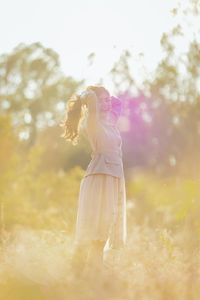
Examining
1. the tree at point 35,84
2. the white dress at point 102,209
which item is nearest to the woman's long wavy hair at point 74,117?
the white dress at point 102,209

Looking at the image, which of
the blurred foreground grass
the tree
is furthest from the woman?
the tree

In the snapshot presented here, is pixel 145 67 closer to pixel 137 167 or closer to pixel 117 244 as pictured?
pixel 117 244

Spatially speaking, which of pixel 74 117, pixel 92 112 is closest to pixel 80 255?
pixel 92 112

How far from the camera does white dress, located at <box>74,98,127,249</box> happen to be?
3.92 metres

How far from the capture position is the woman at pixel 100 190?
392cm

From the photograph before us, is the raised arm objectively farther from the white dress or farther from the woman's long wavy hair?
the woman's long wavy hair

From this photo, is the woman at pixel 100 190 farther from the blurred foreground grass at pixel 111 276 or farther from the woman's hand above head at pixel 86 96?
the blurred foreground grass at pixel 111 276

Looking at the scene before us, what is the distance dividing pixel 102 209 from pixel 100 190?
17cm

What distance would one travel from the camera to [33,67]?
30.9 m

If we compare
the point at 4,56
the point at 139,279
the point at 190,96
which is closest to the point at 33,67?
the point at 4,56

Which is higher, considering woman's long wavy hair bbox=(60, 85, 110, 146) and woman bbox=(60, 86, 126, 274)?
woman's long wavy hair bbox=(60, 85, 110, 146)

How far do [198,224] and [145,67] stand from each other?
569 cm

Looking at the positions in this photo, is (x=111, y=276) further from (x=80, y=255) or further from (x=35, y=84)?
(x=35, y=84)

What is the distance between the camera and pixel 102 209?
3.97 m
